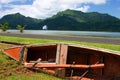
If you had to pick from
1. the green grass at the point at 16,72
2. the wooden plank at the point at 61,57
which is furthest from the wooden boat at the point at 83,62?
the green grass at the point at 16,72

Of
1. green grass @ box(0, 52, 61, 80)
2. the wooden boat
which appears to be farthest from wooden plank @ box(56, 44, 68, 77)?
green grass @ box(0, 52, 61, 80)

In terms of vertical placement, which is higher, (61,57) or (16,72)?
(61,57)

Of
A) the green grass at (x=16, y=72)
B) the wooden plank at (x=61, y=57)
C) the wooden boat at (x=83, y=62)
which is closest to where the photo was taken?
the wooden boat at (x=83, y=62)

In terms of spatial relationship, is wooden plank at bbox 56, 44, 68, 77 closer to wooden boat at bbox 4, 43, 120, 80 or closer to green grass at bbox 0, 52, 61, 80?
wooden boat at bbox 4, 43, 120, 80

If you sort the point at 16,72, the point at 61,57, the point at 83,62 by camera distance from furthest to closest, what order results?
the point at 16,72 < the point at 83,62 < the point at 61,57

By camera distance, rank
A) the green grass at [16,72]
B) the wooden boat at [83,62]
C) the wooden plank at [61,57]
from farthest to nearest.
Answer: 1. the green grass at [16,72]
2. the wooden plank at [61,57]
3. the wooden boat at [83,62]

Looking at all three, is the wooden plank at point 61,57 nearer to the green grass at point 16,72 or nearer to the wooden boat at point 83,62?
the wooden boat at point 83,62

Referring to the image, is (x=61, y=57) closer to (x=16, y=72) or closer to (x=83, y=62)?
(x=83, y=62)

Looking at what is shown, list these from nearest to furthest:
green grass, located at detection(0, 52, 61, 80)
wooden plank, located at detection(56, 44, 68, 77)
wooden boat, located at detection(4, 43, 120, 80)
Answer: wooden boat, located at detection(4, 43, 120, 80), wooden plank, located at detection(56, 44, 68, 77), green grass, located at detection(0, 52, 61, 80)

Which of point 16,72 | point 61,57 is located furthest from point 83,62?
point 16,72

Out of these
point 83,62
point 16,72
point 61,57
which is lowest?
point 16,72

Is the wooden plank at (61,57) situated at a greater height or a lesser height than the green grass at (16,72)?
greater

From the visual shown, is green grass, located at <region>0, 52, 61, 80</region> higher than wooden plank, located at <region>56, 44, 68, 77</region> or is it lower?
lower

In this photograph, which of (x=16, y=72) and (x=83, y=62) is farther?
(x=16, y=72)
